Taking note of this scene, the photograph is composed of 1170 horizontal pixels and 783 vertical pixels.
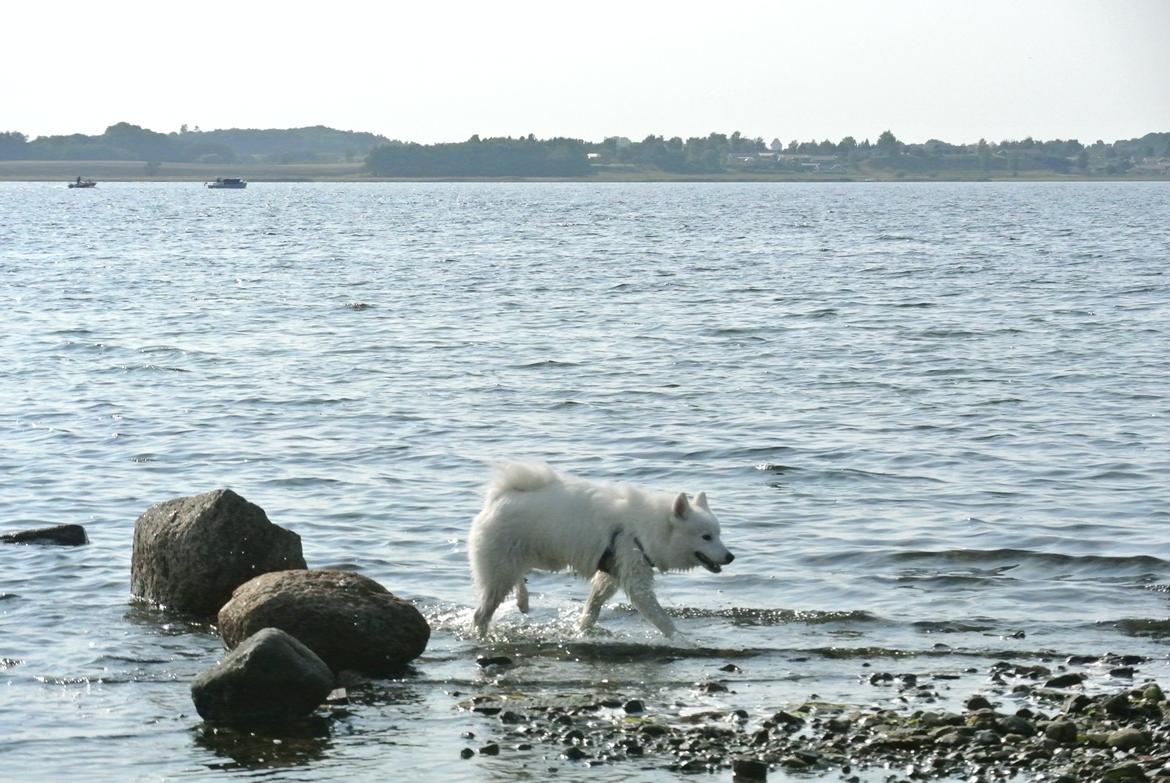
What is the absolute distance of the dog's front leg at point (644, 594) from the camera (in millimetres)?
12406

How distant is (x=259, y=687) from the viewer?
33.7ft

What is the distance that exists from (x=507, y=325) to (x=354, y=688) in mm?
26069

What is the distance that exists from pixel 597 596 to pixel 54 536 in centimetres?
595

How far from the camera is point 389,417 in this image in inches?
923

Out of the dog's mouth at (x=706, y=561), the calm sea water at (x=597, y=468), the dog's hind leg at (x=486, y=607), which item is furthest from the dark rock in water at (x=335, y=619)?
the dog's mouth at (x=706, y=561)

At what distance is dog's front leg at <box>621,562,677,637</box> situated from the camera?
1241 centimetres

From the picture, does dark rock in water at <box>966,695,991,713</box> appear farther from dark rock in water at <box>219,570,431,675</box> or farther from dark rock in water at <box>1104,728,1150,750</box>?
dark rock in water at <box>219,570,431,675</box>

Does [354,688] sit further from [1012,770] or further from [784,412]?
[784,412]

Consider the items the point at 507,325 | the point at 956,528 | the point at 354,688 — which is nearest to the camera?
the point at 354,688

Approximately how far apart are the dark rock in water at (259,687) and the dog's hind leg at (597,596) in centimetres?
286

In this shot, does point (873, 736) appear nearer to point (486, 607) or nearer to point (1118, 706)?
point (1118, 706)

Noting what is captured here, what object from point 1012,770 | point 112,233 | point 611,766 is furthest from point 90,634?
point 112,233

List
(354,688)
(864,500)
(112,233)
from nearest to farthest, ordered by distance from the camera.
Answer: (354,688) → (864,500) → (112,233)

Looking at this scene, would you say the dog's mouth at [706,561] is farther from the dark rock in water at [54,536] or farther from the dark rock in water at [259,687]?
the dark rock in water at [54,536]
